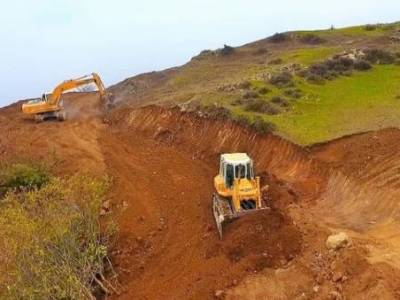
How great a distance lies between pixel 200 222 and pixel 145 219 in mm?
2964

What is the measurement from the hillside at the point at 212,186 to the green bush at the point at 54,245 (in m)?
0.08

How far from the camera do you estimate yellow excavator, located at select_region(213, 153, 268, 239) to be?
26.0m

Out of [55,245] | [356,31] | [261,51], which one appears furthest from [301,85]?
[356,31]

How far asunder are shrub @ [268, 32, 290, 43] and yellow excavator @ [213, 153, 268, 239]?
3994 centimetres

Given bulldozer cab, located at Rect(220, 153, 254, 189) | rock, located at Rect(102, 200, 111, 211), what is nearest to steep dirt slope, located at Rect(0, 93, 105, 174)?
rock, located at Rect(102, 200, 111, 211)

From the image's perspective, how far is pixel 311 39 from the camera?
6294cm

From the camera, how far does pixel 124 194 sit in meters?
33.1

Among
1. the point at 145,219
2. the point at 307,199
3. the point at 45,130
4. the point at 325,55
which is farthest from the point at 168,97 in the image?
the point at 307,199

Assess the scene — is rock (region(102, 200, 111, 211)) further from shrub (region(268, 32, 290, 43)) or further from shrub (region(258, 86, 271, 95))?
shrub (region(268, 32, 290, 43))

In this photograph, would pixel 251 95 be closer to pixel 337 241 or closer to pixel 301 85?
pixel 301 85

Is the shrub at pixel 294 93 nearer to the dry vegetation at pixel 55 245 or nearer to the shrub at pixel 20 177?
the shrub at pixel 20 177

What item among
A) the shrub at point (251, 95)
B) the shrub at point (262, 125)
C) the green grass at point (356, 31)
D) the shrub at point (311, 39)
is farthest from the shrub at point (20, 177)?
the green grass at point (356, 31)

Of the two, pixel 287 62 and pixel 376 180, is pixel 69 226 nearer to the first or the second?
pixel 376 180

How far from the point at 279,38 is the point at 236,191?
42.3m
